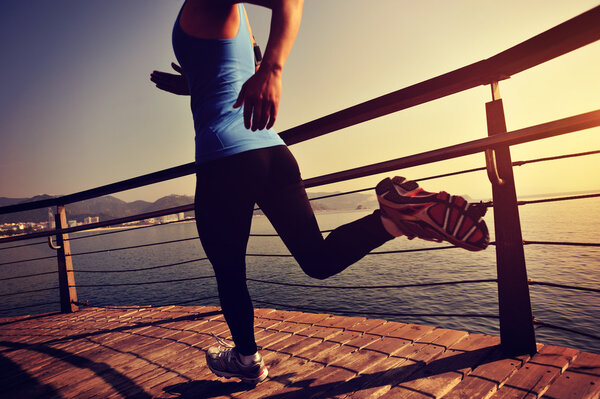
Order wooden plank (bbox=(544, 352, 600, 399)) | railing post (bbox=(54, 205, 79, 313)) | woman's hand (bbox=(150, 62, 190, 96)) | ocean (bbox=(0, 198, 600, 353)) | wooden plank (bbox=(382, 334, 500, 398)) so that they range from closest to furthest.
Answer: wooden plank (bbox=(544, 352, 600, 399)), wooden plank (bbox=(382, 334, 500, 398)), woman's hand (bbox=(150, 62, 190, 96)), railing post (bbox=(54, 205, 79, 313)), ocean (bbox=(0, 198, 600, 353))

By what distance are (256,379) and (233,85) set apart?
47.3 inches

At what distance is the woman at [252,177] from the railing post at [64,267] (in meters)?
2.67

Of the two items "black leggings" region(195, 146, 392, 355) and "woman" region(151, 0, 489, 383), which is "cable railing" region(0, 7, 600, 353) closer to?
"woman" region(151, 0, 489, 383)

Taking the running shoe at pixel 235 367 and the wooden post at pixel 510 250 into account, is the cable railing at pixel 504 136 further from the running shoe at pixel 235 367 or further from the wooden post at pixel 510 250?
the running shoe at pixel 235 367

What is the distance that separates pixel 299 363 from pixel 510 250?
3.55 ft

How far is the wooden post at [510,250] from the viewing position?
4.36 ft

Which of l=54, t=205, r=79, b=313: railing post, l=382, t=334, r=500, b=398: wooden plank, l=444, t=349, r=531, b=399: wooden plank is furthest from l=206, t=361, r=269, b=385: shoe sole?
l=54, t=205, r=79, b=313: railing post

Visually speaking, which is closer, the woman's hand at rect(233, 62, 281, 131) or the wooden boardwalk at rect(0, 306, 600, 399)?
the woman's hand at rect(233, 62, 281, 131)

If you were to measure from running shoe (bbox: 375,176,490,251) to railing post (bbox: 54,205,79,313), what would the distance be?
10.4ft

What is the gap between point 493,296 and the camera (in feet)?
78.3

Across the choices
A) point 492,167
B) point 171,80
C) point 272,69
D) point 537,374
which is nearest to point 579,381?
point 537,374

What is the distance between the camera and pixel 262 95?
2.99 ft

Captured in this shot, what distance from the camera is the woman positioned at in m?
0.93

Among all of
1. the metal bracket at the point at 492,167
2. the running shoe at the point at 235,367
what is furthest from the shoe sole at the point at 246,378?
the metal bracket at the point at 492,167
